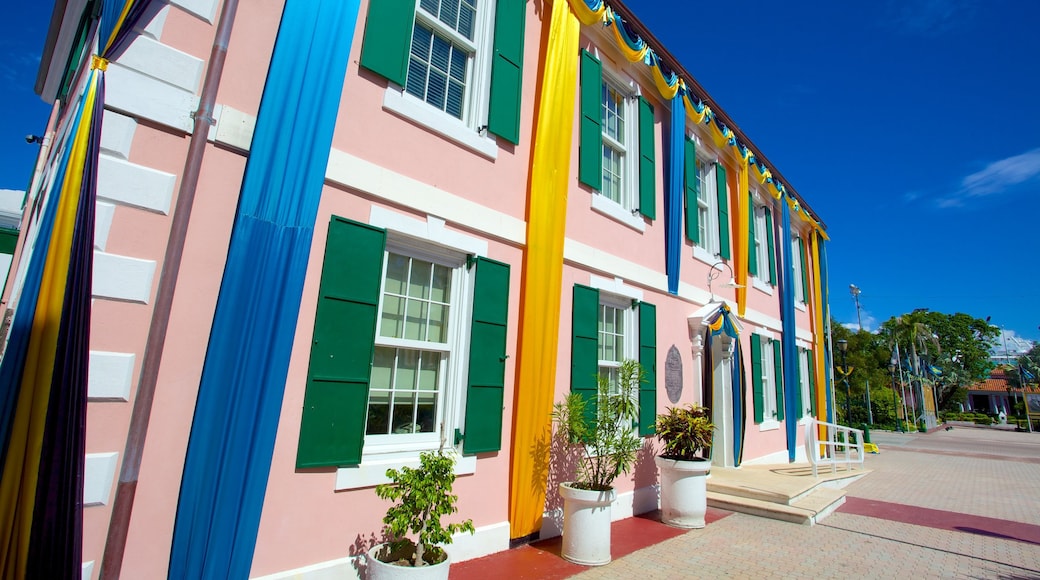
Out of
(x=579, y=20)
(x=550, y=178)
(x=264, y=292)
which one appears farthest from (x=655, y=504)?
(x=579, y=20)

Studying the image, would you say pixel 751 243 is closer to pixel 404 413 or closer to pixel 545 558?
pixel 545 558

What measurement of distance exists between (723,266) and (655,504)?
478cm

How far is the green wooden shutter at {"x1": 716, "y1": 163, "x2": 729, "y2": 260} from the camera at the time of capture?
938 cm

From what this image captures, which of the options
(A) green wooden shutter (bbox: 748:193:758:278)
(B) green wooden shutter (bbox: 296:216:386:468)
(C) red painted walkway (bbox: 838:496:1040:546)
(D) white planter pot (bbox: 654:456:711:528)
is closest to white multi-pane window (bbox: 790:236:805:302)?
(A) green wooden shutter (bbox: 748:193:758:278)

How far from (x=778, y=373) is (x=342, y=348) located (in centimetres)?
1058

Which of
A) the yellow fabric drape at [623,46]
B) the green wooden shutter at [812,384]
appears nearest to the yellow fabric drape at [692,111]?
the yellow fabric drape at [623,46]

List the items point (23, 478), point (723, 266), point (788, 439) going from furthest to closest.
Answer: point (788, 439) < point (723, 266) < point (23, 478)

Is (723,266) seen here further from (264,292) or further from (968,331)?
(968,331)

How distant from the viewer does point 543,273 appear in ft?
17.0

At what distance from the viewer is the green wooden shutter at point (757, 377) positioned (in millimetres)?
9750

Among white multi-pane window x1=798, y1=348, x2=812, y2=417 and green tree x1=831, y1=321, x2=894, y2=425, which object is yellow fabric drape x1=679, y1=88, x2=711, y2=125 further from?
green tree x1=831, y1=321, x2=894, y2=425

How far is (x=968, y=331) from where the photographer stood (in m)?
46.8

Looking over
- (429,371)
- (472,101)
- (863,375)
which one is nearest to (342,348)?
(429,371)

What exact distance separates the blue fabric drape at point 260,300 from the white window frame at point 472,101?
0.74m
